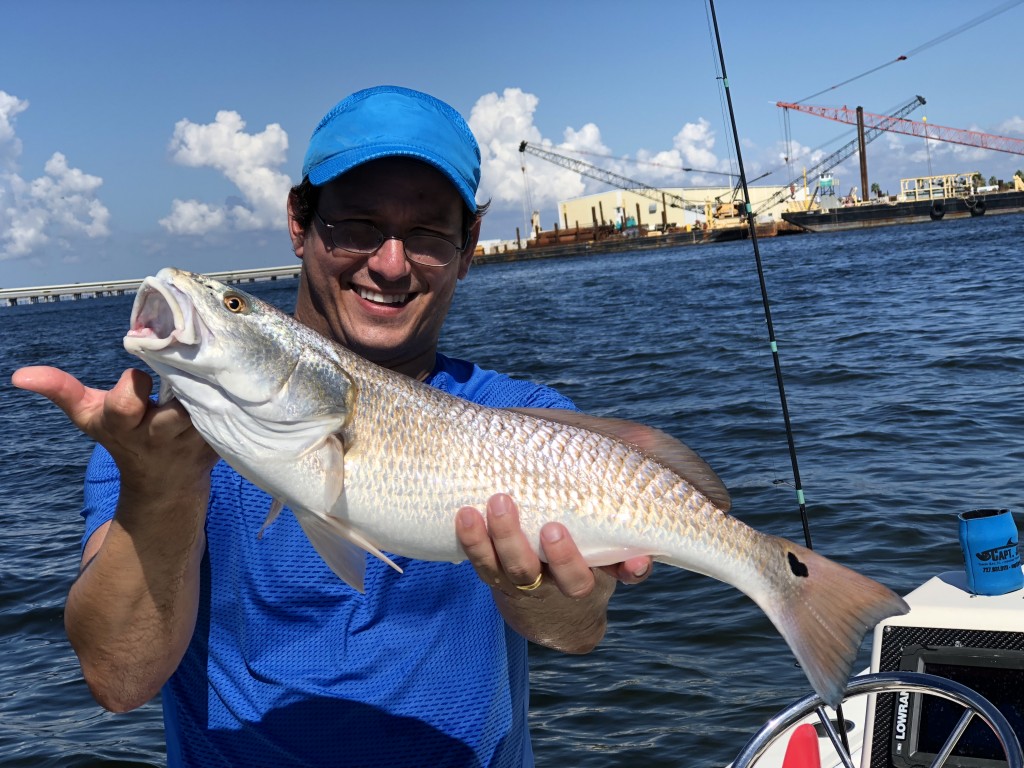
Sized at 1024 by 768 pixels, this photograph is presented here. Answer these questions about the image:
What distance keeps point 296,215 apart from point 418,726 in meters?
1.72

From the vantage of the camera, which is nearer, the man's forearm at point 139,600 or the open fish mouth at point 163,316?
the open fish mouth at point 163,316

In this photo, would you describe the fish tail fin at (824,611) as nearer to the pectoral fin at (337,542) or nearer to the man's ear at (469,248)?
the pectoral fin at (337,542)

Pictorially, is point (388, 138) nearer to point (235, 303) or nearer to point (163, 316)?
point (235, 303)

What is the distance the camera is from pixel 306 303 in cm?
318

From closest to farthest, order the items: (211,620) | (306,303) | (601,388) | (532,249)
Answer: (211,620) < (306,303) < (601,388) < (532,249)

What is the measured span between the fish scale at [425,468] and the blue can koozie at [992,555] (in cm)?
192

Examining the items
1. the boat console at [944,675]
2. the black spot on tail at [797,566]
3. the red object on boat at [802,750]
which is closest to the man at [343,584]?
the black spot on tail at [797,566]

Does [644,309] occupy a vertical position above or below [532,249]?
below

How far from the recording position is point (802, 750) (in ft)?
11.6

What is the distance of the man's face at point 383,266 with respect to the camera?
2.99 meters

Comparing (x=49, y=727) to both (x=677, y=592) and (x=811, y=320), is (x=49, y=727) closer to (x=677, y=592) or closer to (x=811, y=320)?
(x=677, y=592)

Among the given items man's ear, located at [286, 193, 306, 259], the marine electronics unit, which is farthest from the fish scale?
the marine electronics unit

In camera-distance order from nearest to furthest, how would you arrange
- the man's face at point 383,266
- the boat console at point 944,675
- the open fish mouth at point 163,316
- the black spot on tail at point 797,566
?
the open fish mouth at point 163,316
the black spot on tail at point 797,566
the man's face at point 383,266
the boat console at point 944,675

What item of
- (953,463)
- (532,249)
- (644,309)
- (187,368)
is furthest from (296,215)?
(532,249)
